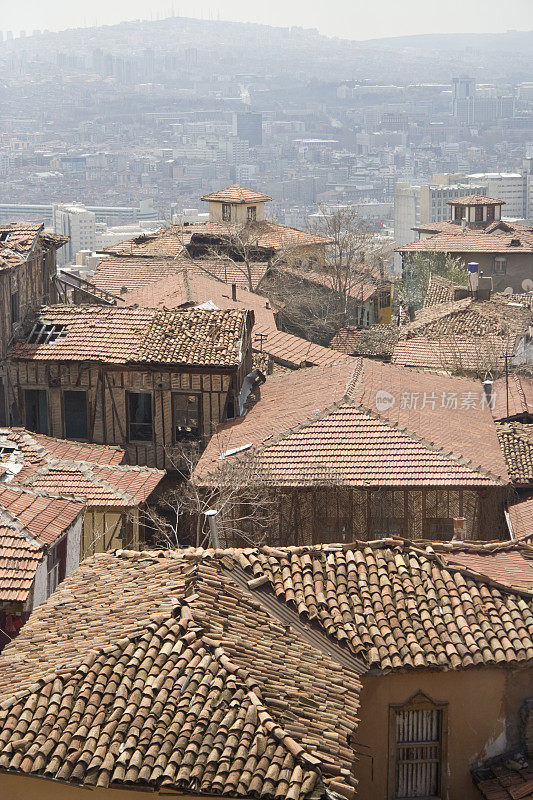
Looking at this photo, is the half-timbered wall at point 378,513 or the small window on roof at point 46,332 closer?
the half-timbered wall at point 378,513

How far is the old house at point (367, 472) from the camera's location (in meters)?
21.6

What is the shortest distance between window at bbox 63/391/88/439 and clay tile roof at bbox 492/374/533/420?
9725mm

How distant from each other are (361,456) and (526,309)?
2492 centimetres

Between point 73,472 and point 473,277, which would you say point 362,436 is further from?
point 473,277

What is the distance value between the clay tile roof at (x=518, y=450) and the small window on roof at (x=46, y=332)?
1063 cm

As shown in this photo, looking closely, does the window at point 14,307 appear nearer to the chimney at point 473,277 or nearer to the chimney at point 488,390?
the chimney at point 488,390

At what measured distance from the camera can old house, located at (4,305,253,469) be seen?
88.7 ft

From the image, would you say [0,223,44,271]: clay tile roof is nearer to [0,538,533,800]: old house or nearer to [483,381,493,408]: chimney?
[483,381,493,408]: chimney

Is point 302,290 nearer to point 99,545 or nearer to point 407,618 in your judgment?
point 99,545

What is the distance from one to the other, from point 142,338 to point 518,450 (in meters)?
9.01

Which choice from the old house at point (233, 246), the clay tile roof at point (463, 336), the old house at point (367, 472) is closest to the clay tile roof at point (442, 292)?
the clay tile roof at point (463, 336)

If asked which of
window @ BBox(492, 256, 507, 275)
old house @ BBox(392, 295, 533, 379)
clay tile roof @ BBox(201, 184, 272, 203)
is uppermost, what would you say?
clay tile roof @ BBox(201, 184, 272, 203)

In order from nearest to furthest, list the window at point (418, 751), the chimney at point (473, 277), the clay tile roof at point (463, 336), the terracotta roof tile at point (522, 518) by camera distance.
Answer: the window at point (418, 751)
the terracotta roof tile at point (522, 518)
the clay tile roof at point (463, 336)
the chimney at point (473, 277)

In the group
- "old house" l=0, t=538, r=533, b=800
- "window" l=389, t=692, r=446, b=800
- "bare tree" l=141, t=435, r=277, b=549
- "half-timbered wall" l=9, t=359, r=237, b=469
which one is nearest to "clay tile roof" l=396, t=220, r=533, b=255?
"half-timbered wall" l=9, t=359, r=237, b=469
